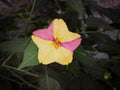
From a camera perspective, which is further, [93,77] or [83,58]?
[93,77]

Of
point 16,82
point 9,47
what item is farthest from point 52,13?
point 9,47

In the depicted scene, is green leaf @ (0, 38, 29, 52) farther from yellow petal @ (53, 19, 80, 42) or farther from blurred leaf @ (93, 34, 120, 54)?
blurred leaf @ (93, 34, 120, 54)

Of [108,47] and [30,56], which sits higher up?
[30,56]

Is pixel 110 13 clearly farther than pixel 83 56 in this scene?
Yes

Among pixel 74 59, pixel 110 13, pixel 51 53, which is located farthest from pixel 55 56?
pixel 110 13

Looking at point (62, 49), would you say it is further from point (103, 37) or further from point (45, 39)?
point (103, 37)

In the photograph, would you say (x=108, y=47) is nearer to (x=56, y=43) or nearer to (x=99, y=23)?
(x=99, y=23)
